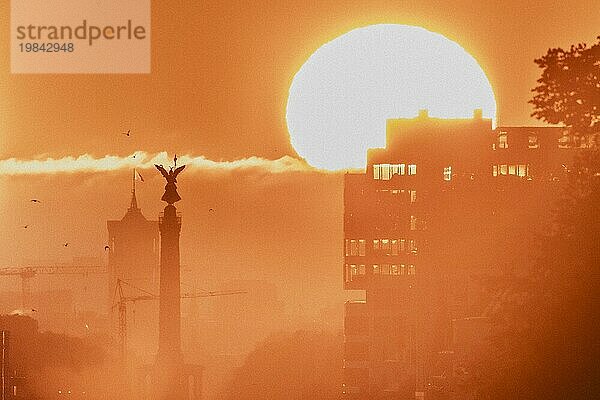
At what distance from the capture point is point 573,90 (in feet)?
235

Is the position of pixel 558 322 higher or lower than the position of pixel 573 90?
lower

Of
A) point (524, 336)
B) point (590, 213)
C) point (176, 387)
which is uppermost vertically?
point (590, 213)

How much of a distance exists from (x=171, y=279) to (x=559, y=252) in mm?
123357

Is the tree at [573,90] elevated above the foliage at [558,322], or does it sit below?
above

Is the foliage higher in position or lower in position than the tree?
lower

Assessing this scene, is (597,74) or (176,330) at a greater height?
(597,74)

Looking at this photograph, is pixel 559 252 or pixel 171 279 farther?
pixel 171 279

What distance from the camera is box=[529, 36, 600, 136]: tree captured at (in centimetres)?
7119

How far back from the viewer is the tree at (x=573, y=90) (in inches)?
2803

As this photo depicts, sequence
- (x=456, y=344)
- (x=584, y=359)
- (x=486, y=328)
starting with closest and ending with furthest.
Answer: (x=584, y=359)
(x=486, y=328)
(x=456, y=344)

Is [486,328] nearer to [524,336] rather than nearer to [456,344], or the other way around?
[456,344]

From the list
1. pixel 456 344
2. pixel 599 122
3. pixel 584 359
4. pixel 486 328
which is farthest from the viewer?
pixel 456 344

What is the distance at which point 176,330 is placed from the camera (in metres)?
194

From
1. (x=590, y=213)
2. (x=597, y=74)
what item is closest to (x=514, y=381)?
(x=590, y=213)
